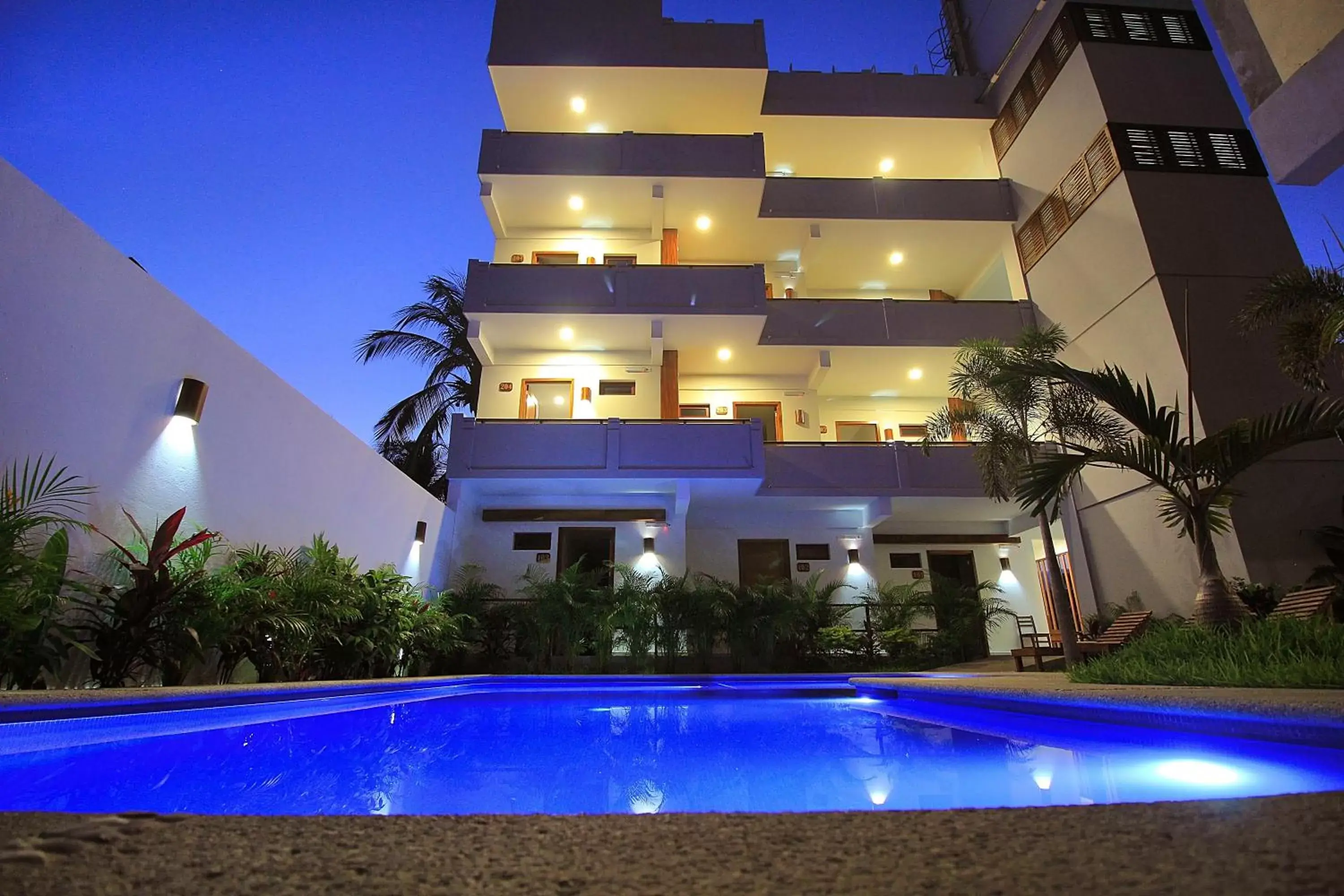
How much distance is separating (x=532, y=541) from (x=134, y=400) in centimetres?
863

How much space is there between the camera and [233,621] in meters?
5.31

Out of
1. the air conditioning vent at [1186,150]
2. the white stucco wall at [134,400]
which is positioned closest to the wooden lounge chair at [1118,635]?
A: the air conditioning vent at [1186,150]

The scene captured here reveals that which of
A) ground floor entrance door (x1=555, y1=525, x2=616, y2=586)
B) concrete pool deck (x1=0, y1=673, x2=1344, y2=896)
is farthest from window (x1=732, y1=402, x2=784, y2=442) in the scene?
concrete pool deck (x1=0, y1=673, x2=1344, y2=896)

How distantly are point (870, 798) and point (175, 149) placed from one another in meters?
27.5

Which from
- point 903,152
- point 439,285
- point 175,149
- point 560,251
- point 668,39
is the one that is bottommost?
point 560,251

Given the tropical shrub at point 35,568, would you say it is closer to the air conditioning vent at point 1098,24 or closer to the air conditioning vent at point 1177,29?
the air conditioning vent at point 1098,24

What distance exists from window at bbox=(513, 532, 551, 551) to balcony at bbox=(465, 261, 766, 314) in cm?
471

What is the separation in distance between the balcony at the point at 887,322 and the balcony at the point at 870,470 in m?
2.66

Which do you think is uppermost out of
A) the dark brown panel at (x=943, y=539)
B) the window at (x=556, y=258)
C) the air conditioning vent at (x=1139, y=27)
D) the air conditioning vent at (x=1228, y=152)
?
the air conditioning vent at (x=1139, y=27)

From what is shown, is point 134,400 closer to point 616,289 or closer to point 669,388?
point 616,289

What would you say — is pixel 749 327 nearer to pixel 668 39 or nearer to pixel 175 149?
pixel 668 39

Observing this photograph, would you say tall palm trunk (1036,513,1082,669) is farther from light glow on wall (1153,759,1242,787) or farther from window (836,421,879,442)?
window (836,421,879,442)

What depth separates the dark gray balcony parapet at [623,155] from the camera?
1453 cm

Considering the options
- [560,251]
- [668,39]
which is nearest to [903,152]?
[668,39]
